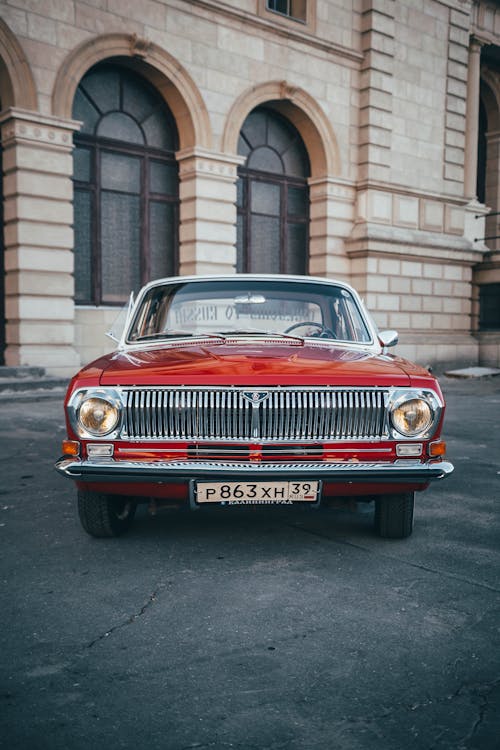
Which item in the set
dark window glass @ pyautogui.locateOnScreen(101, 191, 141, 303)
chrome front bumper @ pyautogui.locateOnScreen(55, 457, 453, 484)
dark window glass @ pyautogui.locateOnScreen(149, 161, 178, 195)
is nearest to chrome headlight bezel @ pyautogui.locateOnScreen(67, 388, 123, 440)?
chrome front bumper @ pyautogui.locateOnScreen(55, 457, 453, 484)

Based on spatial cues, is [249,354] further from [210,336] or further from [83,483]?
[83,483]

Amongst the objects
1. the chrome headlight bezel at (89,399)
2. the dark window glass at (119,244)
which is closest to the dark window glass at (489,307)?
the dark window glass at (119,244)

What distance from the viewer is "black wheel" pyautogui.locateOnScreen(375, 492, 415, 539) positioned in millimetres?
4031

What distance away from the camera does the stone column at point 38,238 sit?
13.0 meters

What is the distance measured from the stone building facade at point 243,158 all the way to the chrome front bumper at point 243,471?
10142 millimetres

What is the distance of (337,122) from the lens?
18.0 metres

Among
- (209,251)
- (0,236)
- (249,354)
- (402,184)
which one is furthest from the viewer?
(402,184)

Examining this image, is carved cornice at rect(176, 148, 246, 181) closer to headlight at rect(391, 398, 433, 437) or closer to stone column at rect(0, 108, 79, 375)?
stone column at rect(0, 108, 79, 375)

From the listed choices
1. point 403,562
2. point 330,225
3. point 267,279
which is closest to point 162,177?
point 330,225

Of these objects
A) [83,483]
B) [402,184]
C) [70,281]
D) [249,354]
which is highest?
[402,184]

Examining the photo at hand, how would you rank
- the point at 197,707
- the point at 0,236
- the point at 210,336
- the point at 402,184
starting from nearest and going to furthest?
1. the point at 197,707
2. the point at 210,336
3. the point at 0,236
4. the point at 402,184

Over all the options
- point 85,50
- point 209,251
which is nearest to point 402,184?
point 209,251

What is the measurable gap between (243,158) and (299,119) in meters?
2.66

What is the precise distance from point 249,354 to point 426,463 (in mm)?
1160
